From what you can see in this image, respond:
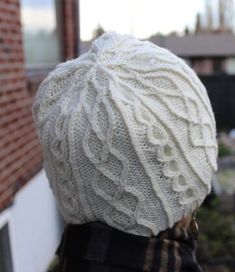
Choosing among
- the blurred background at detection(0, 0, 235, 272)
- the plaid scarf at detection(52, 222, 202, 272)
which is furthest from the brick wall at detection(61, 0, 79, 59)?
the plaid scarf at detection(52, 222, 202, 272)

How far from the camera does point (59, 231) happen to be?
557 cm

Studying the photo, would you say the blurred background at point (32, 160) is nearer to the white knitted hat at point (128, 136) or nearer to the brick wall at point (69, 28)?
the brick wall at point (69, 28)

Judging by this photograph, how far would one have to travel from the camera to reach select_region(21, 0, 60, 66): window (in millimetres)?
5237

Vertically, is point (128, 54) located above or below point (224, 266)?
above

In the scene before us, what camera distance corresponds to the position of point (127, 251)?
4.90 feet

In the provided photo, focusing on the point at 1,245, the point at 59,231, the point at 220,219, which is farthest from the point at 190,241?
the point at 220,219

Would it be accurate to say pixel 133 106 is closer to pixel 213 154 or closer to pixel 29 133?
pixel 213 154

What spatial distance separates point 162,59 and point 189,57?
15637 mm

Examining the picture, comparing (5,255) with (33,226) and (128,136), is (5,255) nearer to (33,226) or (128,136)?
(33,226)

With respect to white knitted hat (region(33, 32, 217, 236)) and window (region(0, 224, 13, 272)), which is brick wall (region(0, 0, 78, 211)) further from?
white knitted hat (region(33, 32, 217, 236))

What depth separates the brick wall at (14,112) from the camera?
4.03 meters

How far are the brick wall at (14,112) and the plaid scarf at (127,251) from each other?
2422 millimetres

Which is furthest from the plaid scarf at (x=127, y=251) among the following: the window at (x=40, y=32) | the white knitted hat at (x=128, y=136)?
the window at (x=40, y=32)

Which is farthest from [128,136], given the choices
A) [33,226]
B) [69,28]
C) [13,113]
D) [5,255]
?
[69,28]
